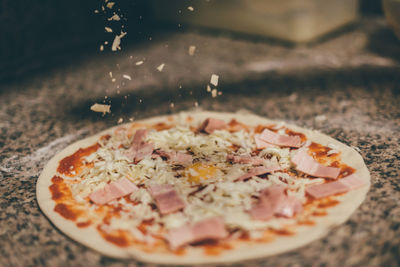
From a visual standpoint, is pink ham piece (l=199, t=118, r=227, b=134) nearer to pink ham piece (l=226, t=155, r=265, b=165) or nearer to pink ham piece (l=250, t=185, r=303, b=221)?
pink ham piece (l=226, t=155, r=265, b=165)

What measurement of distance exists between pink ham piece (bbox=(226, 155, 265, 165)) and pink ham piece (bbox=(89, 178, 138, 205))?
0.27 m

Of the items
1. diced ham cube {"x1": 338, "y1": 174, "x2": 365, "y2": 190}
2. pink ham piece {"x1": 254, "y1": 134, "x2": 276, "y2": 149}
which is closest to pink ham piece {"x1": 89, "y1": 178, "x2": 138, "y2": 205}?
pink ham piece {"x1": 254, "y1": 134, "x2": 276, "y2": 149}

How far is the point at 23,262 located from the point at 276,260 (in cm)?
53

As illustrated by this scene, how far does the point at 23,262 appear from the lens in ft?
2.63

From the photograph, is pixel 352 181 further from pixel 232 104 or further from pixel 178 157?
pixel 232 104

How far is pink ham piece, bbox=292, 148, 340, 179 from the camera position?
963 mm

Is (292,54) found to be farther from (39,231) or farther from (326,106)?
(39,231)

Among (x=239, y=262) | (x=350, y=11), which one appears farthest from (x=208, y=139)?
(x=350, y=11)

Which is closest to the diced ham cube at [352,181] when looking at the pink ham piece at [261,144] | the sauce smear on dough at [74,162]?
the pink ham piece at [261,144]

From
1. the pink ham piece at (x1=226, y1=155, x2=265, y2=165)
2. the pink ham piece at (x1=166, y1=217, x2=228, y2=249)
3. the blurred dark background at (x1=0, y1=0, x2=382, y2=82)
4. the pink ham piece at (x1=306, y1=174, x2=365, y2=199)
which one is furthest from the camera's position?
the blurred dark background at (x1=0, y1=0, x2=382, y2=82)

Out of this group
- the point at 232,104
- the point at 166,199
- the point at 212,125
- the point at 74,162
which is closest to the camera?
the point at 166,199

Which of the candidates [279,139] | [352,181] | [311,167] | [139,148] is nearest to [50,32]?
[139,148]

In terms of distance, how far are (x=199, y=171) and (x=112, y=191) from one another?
0.23 meters

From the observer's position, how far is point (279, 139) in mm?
1128
